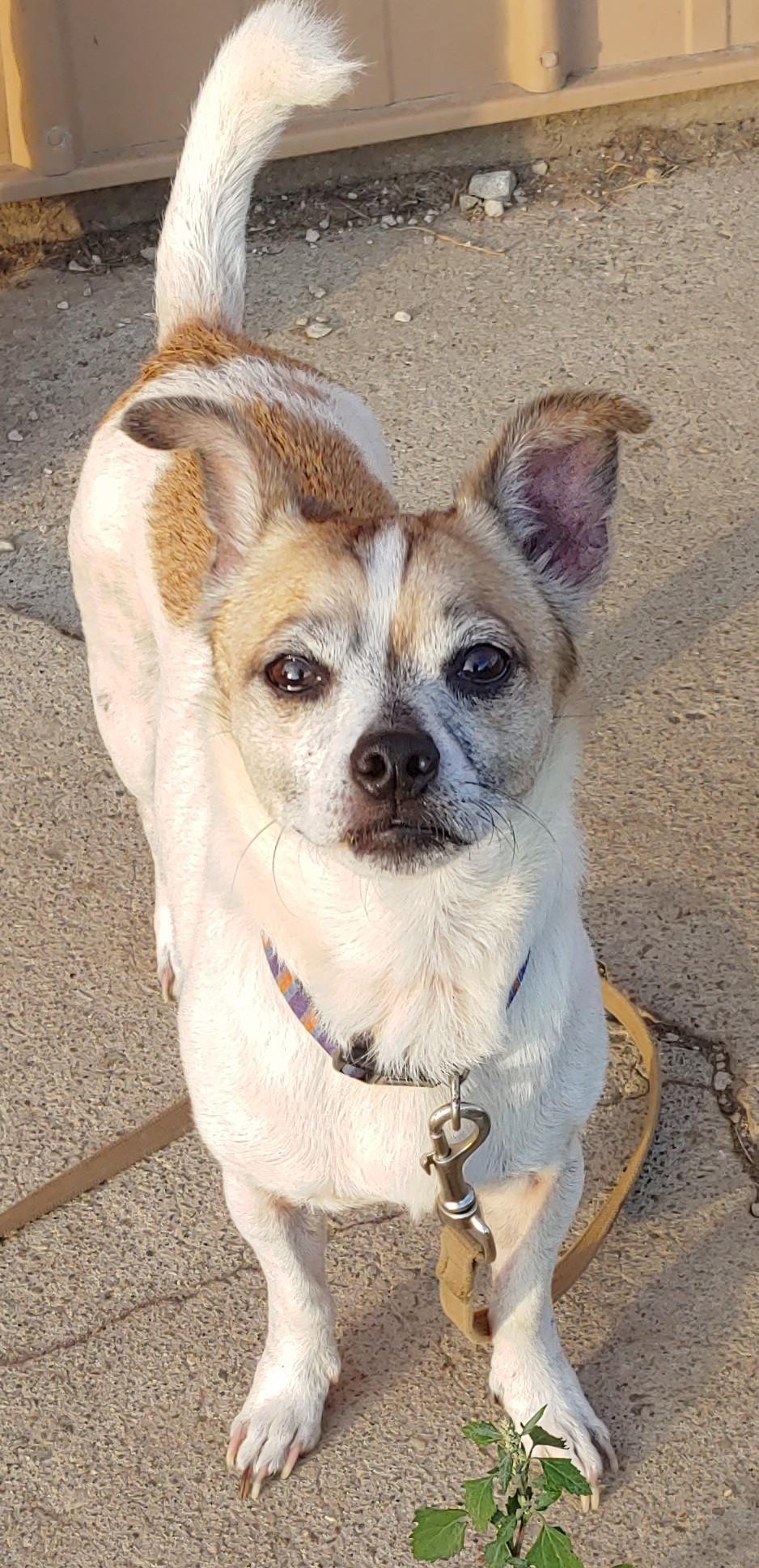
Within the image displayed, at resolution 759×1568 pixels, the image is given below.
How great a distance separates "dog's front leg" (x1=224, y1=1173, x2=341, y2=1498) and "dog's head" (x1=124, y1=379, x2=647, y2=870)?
29.2 inches

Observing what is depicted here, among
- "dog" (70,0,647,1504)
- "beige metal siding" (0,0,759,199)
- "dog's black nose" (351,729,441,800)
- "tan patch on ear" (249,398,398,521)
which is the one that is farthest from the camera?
"beige metal siding" (0,0,759,199)

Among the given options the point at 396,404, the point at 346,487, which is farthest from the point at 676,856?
the point at 396,404

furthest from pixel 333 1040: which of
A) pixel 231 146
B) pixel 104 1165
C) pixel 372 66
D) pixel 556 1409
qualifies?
pixel 372 66

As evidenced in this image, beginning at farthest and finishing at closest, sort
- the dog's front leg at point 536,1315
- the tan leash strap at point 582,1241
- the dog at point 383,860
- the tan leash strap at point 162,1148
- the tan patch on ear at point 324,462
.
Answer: the tan leash strap at point 162,1148
the tan patch on ear at point 324,462
the dog's front leg at point 536,1315
the tan leash strap at point 582,1241
the dog at point 383,860

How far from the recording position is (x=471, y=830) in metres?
2.05

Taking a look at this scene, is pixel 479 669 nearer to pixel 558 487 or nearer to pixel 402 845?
pixel 402 845

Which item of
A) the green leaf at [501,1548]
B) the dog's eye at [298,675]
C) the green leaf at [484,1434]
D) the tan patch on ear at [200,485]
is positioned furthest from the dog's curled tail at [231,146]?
the green leaf at [501,1548]

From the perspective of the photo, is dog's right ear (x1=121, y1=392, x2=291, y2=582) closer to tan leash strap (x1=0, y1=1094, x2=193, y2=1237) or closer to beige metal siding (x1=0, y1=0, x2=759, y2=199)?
tan leash strap (x1=0, y1=1094, x2=193, y2=1237)

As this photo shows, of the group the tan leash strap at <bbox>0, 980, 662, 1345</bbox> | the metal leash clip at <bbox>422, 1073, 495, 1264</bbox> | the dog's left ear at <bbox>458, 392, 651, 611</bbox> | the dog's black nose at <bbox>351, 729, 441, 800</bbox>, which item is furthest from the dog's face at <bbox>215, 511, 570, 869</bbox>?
the tan leash strap at <bbox>0, 980, 662, 1345</bbox>

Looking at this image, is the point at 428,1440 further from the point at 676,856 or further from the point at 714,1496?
the point at 676,856

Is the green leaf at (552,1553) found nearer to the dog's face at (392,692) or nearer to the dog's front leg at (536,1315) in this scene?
the dog's front leg at (536,1315)

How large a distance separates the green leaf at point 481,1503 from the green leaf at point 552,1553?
0.07m

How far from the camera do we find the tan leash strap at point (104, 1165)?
2.95 meters

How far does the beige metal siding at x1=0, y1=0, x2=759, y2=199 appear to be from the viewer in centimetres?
508
